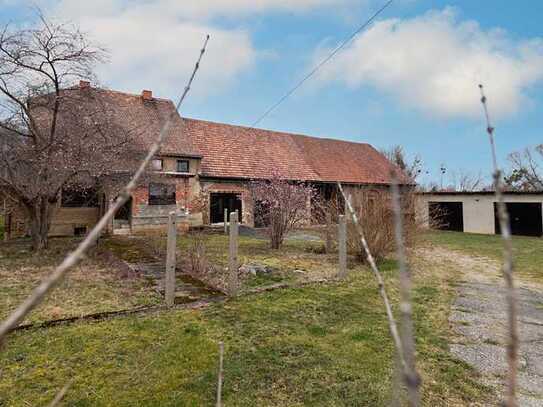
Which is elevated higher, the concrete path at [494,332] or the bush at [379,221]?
the bush at [379,221]

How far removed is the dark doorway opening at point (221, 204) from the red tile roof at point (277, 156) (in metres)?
1.17

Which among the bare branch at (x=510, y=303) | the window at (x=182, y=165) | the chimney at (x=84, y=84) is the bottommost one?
the bare branch at (x=510, y=303)

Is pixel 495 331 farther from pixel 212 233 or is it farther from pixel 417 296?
pixel 212 233

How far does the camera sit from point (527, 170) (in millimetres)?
32688

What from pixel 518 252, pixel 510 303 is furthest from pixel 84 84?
pixel 518 252

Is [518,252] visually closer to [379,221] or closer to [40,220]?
[379,221]

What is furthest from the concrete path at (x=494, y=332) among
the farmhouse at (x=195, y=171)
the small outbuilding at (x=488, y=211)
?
the small outbuilding at (x=488, y=211)

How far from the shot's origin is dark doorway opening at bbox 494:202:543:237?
1922cm

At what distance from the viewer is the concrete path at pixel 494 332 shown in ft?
10.8

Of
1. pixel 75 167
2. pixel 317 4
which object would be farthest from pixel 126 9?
pixel 75 167

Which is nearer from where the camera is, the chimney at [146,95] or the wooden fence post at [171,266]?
the wooden fence post at [171,266]

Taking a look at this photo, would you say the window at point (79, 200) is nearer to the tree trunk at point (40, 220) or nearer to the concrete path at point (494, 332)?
the tree trunk at point (40, 220)

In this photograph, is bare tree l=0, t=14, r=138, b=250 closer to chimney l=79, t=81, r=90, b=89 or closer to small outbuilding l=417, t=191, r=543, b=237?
chimney l=79, t=81, r=90, b=89

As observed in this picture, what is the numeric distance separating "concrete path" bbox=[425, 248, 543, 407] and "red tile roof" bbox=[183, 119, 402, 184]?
12.5 metres
